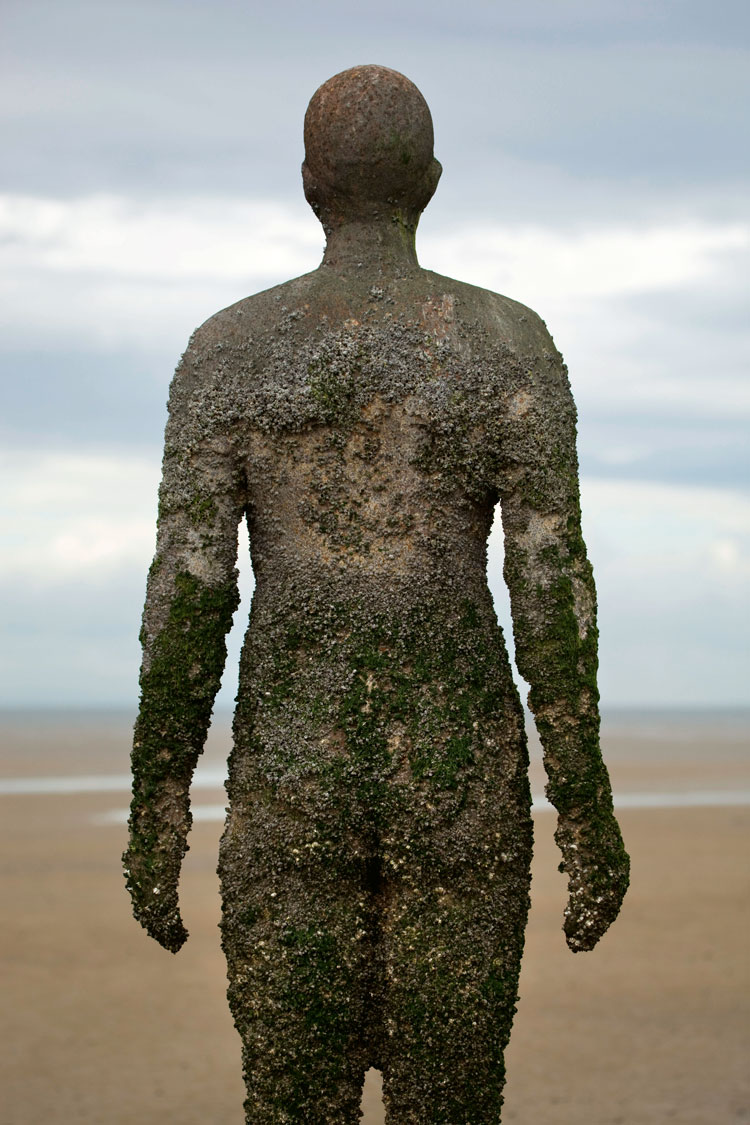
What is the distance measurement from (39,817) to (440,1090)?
67.6 ft

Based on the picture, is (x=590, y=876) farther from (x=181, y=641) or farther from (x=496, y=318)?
(x=496, y=318)

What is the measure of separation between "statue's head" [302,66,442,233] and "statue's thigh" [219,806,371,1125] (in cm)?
230

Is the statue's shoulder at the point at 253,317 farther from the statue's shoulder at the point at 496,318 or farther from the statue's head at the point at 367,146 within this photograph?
the statue's shoulder at the point at 496,318

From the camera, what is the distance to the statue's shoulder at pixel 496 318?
221 inches

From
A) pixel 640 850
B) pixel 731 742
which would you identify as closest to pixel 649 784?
pixel 640 850

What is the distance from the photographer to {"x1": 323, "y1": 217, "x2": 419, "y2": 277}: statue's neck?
226 inches

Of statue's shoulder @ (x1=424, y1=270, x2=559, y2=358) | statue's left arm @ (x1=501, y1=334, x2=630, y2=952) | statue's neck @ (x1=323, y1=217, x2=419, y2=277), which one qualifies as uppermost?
statue's neck @ (x1=323, y1=217, x2=419, y2=277)

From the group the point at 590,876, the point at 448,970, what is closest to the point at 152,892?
the point at 448,970

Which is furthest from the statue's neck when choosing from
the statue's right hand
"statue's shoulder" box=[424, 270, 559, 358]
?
the statue's right hand

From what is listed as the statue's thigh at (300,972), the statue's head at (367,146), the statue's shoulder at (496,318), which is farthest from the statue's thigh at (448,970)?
the statue's head at (367,146)

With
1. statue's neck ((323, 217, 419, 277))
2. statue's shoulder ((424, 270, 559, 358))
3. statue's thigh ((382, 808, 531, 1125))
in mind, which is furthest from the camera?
statue's neck ((323, 217, 419, 277))

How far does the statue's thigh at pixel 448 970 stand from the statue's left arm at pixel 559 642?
0.27 m

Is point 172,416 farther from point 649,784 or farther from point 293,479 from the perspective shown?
point 649,784

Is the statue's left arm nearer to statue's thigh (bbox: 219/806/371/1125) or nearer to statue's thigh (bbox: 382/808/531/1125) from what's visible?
statue's thigh (bbox: 382/808/531/1125)
